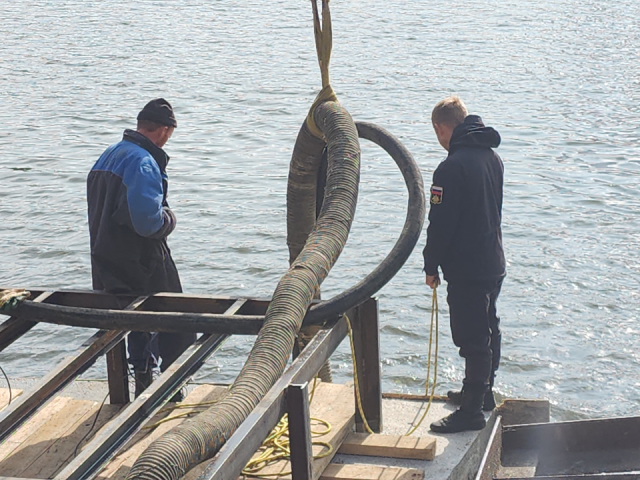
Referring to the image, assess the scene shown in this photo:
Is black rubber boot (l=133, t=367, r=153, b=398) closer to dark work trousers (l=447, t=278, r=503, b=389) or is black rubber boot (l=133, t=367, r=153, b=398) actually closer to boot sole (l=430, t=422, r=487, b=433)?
boot sole (l=430, t=422, r=487, b=433)

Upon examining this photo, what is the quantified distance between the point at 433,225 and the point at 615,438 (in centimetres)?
193

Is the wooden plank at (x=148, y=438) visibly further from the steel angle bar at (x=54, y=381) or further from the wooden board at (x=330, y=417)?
the steel angle bar at (x=54, y=381)

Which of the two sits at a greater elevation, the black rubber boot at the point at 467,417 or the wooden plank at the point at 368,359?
the wooden plank at the point at 368,359

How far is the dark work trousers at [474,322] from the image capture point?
16.9ft

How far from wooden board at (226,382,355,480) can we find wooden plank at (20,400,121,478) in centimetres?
78

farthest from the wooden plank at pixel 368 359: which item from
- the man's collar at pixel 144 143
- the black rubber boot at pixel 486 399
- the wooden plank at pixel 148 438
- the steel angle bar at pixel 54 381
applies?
the man's collar at pixel 144 143

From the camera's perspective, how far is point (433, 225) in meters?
5.15

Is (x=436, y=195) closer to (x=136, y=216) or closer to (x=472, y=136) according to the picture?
(x=472, y=136)

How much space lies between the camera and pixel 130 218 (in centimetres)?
538

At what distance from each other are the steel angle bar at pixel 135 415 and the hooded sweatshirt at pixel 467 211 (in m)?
1.18

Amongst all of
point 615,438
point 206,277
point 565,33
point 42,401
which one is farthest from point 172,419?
point 565,33

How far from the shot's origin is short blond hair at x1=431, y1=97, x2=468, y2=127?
5262 millimetres

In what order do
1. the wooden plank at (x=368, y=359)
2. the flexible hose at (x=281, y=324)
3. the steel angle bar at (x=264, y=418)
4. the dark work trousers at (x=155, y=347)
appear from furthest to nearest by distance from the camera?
the dark work trousers at (x=155, y=347)
the wooden plank at (x=368, y=359)
the steel angle bar at (x=264, y=418)
the flexible hose at (x=281, y=324)

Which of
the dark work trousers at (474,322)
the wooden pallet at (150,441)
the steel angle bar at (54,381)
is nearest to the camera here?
the steel angle bar at (54,381)
